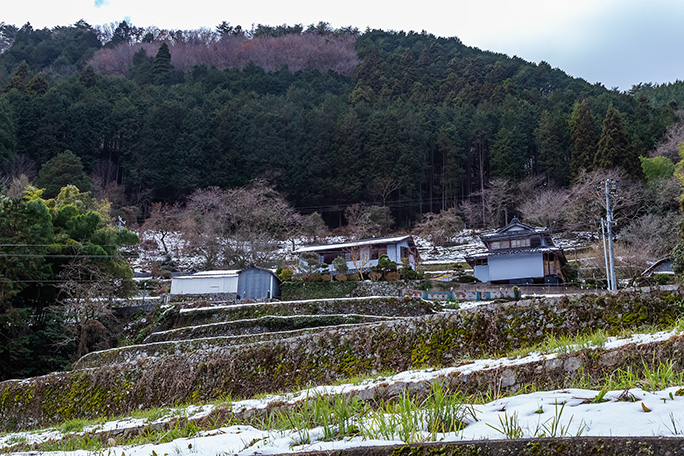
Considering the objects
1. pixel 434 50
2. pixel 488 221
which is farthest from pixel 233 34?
pixel 488 221

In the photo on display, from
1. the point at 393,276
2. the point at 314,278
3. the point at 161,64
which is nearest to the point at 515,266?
the point at 393,276

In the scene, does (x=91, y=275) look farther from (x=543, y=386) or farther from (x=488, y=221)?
(x=488, y=221)

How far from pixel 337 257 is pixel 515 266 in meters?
11.4

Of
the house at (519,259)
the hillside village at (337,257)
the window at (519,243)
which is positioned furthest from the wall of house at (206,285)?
the window at (519,243)

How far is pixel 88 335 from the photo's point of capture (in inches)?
935

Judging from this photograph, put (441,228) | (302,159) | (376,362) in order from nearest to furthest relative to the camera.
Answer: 1. (376,362)
2. (441,228)
3. (302,159)

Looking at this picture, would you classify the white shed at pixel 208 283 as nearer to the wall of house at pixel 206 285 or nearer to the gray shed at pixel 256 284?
the wall of house at pixel 206 285

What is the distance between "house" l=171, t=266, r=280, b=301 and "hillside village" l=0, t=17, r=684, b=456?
0.13 meters

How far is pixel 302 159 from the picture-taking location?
62.1 meters

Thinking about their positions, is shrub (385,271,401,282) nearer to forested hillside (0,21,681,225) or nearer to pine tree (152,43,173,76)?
forested hillside (0,21,681,225)

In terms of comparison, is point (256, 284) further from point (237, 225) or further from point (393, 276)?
point (237, 225)

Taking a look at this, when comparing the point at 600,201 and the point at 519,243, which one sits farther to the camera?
the point at 600,201

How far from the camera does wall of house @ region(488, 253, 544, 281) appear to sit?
107 ft

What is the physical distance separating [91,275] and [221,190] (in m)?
31.4
